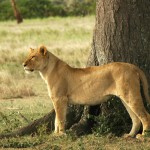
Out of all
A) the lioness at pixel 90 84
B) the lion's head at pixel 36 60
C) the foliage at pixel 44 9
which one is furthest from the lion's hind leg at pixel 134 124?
the foliage at pixel 44 9

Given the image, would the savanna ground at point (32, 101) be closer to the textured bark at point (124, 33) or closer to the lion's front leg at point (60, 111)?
the lion's front leg at point (60, 111)

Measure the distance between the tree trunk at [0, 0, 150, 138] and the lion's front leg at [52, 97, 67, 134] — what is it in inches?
20.9

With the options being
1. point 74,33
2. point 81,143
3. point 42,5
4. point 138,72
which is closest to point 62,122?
point 81,143

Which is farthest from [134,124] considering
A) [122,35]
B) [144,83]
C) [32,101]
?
[32,101]

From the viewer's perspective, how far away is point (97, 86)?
9961 millimetres

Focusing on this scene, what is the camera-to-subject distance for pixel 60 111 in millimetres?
10117

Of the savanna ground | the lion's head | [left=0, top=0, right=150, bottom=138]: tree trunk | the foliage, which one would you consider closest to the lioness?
the lion's head

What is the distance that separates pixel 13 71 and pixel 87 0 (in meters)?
45.8

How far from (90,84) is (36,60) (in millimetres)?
853

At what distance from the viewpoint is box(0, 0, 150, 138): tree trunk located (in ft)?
35.2

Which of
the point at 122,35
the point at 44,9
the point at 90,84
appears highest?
the point at 122,35

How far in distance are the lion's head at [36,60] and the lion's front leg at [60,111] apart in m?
0.53

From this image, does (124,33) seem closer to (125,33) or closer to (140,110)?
(125,33)

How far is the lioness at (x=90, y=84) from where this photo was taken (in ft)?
32.2
